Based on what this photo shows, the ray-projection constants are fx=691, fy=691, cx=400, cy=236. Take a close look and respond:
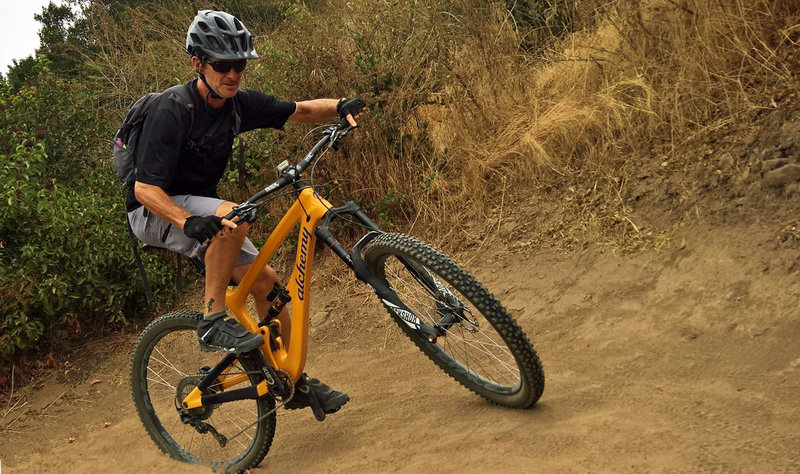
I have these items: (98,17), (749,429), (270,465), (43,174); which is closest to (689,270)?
(749,429)

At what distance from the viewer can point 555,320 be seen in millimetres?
4762

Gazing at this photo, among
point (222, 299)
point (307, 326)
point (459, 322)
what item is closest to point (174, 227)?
point (222, 299)

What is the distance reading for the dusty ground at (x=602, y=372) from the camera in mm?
3057

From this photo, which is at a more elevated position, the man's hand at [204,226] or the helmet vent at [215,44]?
the helmet vent at [215,44]

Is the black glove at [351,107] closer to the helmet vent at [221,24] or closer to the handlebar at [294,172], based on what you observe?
the handlebar at [294,172]

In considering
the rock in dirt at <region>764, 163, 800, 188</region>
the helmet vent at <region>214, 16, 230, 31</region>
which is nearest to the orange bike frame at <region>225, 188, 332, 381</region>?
the helmet vent at <region>214, 16, 230, 31</region>

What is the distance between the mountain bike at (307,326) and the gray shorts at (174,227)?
11.6 inches

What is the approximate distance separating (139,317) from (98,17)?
7.52 m

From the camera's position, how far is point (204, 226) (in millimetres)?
3023

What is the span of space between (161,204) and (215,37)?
33.5 inches

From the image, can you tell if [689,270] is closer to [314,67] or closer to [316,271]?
[316,271]

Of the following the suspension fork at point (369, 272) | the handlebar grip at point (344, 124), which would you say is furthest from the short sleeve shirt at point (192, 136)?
the suspension fork at point (369, 272)

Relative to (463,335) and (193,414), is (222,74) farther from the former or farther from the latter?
(193,414)

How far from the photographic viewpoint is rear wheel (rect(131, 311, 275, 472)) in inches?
153
